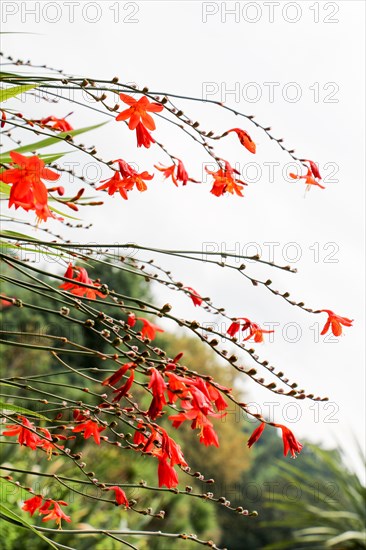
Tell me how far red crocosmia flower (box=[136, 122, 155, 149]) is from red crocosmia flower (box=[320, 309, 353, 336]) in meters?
0.48

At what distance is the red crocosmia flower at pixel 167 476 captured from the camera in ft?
3.30

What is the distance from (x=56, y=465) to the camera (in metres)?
4.64

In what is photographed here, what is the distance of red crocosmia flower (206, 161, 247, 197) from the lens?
1.39m

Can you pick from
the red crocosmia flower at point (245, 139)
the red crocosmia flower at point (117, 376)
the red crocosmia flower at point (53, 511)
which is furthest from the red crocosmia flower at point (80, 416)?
the red crocosmia flower at point (245, 139)

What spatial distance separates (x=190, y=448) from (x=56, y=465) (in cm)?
1073

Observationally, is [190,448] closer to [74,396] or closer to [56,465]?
[74,396]

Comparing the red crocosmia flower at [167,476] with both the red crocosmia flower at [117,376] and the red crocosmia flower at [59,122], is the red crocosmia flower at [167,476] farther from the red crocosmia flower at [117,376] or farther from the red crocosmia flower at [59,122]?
the red crocosmia flower at [59,122]

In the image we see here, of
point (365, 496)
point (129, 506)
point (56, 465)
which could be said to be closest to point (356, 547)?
point (365, 496)

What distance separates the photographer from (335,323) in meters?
1.36

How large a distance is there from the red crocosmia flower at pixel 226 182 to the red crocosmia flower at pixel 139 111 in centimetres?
23

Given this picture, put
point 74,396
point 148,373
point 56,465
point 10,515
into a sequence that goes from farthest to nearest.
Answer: point 74,396, point 56,465, point 10,515, point 148,373

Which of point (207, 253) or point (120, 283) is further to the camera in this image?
point (120, 283)

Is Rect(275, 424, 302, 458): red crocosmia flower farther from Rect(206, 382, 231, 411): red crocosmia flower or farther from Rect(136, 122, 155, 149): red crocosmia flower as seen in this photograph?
Rect(136, 122, 155, 149): red crocosmia flower

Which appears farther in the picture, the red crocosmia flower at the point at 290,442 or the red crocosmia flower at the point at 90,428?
the red crocosmia flower at the point at 90,428
